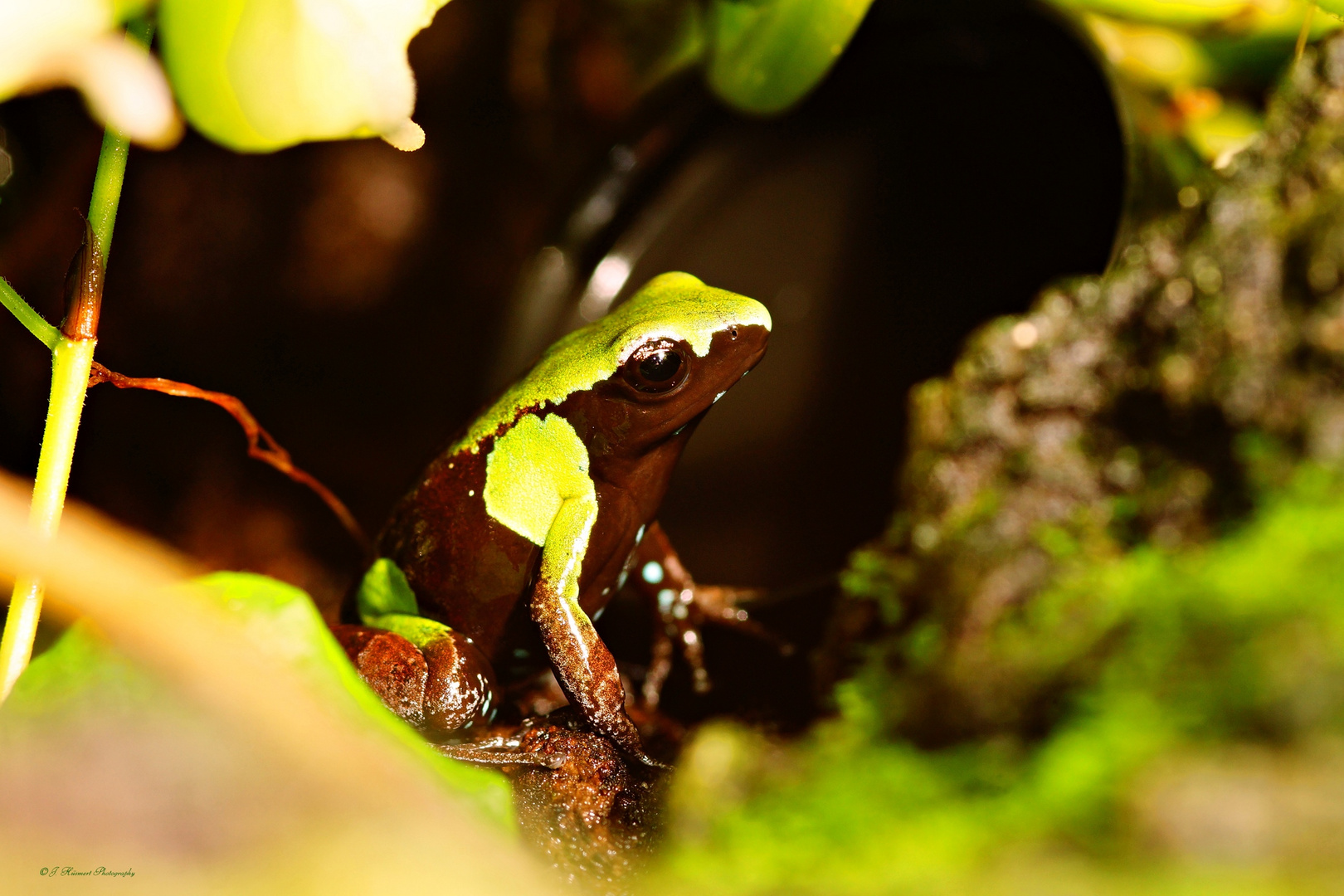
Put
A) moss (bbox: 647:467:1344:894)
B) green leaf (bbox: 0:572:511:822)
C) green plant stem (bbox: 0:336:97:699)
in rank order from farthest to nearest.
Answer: green plant stem (bbox: 0:336:97:699), green leaf (bbox: 0:572:511:822), moss (bbox: 647:467:1344:894)

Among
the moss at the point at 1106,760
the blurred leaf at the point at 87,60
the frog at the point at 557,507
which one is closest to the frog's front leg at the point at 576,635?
the frog at the point at 557,507

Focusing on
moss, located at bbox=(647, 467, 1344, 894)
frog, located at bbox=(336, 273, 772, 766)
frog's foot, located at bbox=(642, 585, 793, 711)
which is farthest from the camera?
frog's foot, located at bbox=(642, 585, 793, 711)

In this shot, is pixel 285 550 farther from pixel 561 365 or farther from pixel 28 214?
pixel 561 365

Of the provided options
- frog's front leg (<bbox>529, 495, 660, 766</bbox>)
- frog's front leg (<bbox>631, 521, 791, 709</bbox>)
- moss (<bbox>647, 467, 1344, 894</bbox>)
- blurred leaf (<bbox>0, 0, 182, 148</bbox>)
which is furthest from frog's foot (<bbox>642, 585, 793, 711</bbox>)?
blurred leaf (<bbox>0, 0, 182, 148</bbox>)

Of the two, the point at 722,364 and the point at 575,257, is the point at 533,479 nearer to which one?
the point at 722,364

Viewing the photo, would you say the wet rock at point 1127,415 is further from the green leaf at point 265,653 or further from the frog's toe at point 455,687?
the frog's toe at point 455,687

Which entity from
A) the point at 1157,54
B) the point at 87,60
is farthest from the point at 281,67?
the point at 1157,54

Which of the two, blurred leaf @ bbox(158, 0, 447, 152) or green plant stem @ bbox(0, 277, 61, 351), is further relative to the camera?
green plant stem @ bbox(0, 277, 61, 351)

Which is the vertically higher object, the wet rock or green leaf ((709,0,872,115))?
green leaf ((709,0,872,115))

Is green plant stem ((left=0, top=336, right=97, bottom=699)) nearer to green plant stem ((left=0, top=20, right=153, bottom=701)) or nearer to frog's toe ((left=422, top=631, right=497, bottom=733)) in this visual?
green plant stem ((left=0, top=20, right=153, bottom=701))
